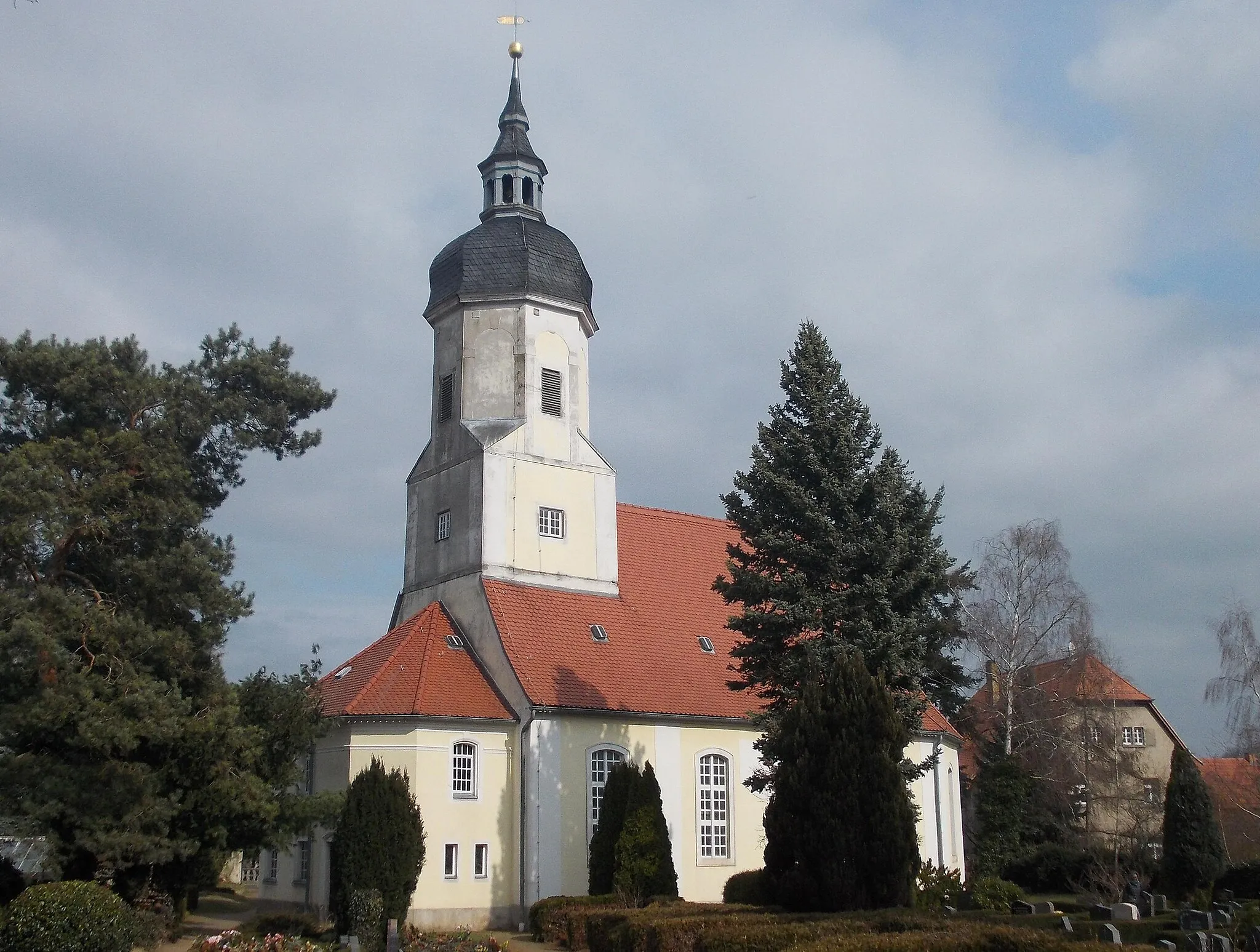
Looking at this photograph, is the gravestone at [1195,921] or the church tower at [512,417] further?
the church tower at [512,417]

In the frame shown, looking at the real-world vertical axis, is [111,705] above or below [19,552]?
below

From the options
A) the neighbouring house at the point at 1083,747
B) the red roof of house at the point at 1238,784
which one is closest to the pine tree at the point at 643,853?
the neighbouring house at the point at 1083,747

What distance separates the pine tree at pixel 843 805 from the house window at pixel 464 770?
10.1 meters

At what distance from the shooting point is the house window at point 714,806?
1155 inches

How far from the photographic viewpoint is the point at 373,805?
2228 centimetres

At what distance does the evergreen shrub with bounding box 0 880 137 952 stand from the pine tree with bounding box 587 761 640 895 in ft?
34.4

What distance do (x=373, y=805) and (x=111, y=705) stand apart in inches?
215

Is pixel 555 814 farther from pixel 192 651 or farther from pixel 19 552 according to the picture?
Answer: pixel 19 552

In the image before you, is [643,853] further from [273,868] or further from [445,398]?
[445,398]

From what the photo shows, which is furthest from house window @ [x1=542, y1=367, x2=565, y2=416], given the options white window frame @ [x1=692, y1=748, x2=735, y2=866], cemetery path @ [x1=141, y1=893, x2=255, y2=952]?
cemetery path @ [x1=141, y1=893, x2=255, y2=952]

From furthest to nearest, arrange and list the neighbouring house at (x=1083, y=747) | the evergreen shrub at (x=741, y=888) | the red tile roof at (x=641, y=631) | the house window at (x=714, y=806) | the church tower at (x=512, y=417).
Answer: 1. the neighbouring house at (x=1083, y=747)
2. the church tower at (x=512, y=417)
3. the house window at (x=714, y=806)
4. the red tile roof at (x=641, y=631)
5. the evergreen shrub at (x=741, y=888)

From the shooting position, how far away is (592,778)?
2805cm

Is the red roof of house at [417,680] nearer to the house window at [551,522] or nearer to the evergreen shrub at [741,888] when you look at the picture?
the house window at [551,522]

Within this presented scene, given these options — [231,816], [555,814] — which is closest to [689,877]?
[555,814]
